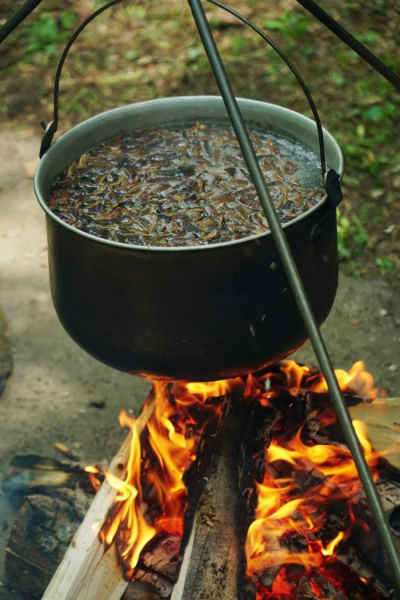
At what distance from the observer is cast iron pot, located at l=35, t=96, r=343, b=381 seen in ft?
5.93

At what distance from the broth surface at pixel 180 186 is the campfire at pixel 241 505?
83cm

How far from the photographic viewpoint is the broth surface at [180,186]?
2107mm

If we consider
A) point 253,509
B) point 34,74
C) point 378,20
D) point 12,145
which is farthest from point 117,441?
point 378,20

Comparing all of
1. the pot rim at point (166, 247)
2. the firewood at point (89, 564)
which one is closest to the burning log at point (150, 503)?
the firewood at point (89, 564)

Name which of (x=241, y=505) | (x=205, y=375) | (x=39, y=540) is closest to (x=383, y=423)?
(x=241, y=505)

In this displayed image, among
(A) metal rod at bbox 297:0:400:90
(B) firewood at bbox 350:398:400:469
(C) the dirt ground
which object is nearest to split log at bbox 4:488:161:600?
(C) the dirt ground

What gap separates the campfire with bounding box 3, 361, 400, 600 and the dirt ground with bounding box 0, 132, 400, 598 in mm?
647

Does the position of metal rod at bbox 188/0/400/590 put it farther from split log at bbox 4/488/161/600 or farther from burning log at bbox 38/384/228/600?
split log at bbox 4/488/161/600

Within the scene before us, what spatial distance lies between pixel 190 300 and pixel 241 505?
0.83 meters

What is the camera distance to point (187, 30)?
652cm

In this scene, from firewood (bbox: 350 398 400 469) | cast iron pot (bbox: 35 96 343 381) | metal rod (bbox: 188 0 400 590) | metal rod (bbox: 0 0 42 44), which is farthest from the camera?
firewood (bbox: 350 398 400 469)

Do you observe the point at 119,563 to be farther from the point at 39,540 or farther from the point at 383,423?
the point at 383,423

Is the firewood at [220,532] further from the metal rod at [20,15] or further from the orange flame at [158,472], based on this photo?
the metal rod at [20,15]

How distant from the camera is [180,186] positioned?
2.30 meters
